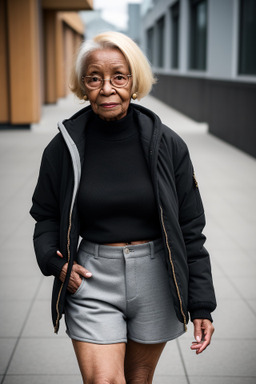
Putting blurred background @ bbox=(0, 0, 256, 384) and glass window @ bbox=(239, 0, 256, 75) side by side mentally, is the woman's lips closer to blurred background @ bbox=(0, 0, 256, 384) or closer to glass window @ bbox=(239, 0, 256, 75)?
blurred background @ bbox=(0, 0, 256, 384)

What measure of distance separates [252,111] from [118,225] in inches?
383

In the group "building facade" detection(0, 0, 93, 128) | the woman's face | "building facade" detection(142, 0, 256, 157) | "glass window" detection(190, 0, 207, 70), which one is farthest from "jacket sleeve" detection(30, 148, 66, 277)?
"glass window" detection(190, 0, 207, 70)

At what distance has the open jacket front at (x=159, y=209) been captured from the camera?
2.00 metres

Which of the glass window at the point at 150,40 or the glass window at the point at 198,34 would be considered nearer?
the glass window at the point at 198,34

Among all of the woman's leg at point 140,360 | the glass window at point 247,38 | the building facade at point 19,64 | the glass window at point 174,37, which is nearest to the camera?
the woman's leg at point 140,360

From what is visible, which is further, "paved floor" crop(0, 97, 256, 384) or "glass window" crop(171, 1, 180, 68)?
"glass window" crop(171, 1, 180, 68)

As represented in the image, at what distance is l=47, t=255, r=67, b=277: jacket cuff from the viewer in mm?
2031

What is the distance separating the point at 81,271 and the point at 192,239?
1.35ft

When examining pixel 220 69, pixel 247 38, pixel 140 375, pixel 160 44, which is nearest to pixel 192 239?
pixel 140 375

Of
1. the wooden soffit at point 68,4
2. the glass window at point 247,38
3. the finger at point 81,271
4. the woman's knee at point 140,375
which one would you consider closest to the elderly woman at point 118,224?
the finger at point 81,271

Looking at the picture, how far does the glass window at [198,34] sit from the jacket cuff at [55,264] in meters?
17.6

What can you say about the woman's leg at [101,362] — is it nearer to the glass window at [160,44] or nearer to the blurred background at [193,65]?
the blurred background at [193,65]

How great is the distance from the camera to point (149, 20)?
37.1 m

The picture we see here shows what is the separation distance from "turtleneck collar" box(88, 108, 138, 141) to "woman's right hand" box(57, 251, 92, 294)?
0.44 m
